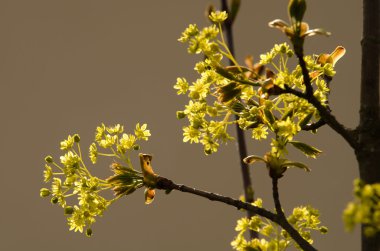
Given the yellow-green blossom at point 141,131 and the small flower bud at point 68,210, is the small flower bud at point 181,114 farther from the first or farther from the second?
the small flower bud at point 68,210

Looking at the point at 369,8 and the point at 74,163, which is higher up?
the point at 369,8

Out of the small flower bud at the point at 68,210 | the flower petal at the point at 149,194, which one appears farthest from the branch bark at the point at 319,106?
the small flower bud at the point at 68,210

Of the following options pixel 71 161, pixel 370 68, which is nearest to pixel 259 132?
pixel 370 68

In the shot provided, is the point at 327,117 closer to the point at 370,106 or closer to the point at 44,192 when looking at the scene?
the point at 370,106

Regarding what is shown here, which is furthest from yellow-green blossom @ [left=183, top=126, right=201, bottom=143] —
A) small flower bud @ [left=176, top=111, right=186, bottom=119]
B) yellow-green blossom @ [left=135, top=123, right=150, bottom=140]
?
yellow-green blossom @ [left=135, top=123, right=150, bottom=140]

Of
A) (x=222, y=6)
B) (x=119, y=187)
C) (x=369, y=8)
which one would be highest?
(x=222, y=6)

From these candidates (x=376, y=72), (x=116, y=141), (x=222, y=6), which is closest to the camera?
(x=376, y=72)

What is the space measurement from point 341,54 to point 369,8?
0.08 meters

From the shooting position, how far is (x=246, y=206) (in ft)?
3.15

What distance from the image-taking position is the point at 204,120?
3.16 feet

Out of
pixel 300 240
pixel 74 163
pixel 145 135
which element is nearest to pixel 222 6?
pixel 145 135

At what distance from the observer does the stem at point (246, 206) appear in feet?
2.98

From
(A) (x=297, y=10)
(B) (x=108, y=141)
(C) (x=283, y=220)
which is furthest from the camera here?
(B) (x=108, y=141)

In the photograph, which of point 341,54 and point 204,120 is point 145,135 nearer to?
point 204,120
